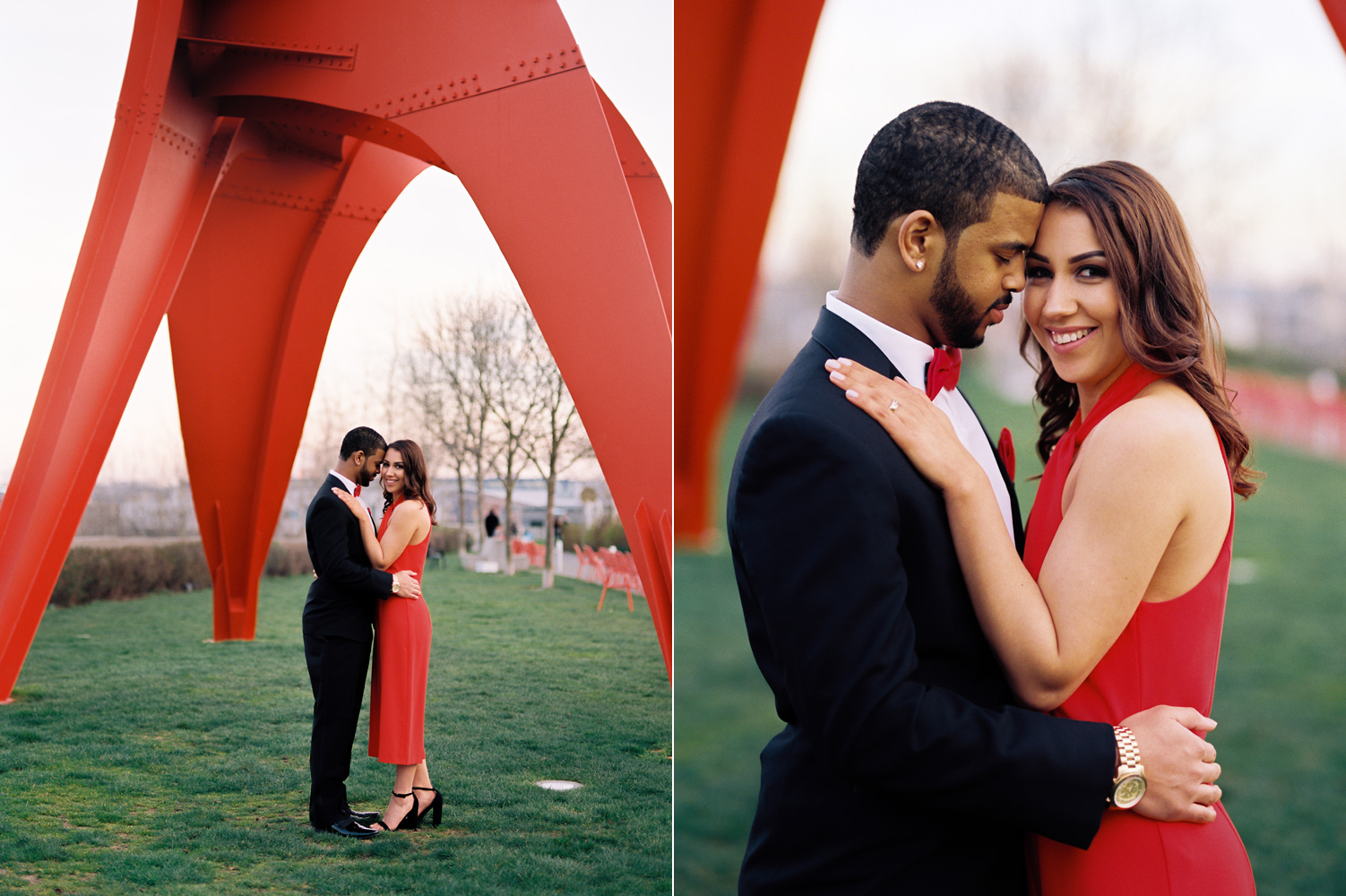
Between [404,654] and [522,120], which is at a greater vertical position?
[522,120]

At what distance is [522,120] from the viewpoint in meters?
5.08

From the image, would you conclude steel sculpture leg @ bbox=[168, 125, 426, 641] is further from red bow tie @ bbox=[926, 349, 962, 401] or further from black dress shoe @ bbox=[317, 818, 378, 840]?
red bow tie @ bbox=[926, 349, 962, 401]

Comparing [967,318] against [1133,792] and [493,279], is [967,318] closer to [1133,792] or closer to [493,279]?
[1133,792]

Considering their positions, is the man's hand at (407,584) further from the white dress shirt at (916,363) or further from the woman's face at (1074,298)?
the woman's face at (1074,298)

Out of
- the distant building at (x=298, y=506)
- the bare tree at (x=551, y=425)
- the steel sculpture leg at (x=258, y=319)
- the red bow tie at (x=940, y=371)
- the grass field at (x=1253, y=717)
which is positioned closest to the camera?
the red bow tie at (x=940, y=371)

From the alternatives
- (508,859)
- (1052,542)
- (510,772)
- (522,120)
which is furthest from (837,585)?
(510,772)

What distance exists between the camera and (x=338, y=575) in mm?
4652

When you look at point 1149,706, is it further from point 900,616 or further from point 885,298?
point 885,298

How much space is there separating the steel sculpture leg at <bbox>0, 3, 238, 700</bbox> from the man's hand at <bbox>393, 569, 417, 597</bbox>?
8.32 ft

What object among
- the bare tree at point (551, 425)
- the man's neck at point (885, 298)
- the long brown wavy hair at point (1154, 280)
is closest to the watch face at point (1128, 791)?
the long brown wavy hair at point (1154, 280)

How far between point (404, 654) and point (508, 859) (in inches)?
44.9

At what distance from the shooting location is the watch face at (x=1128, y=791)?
57.7 inches

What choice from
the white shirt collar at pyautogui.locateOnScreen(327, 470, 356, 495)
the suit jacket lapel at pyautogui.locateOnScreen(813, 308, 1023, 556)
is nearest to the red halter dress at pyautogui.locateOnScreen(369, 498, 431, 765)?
the white shirt collar at pyautogui.locateOnScreen(327, 470, 356, 495)

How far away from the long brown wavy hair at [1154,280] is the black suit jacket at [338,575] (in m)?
3.85
